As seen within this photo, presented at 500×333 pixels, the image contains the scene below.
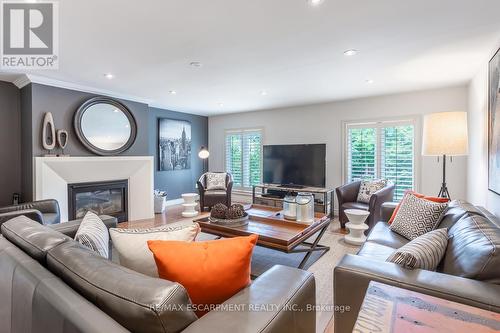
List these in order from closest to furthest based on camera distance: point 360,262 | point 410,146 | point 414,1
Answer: point 360,262
point 414,1
point 410,146

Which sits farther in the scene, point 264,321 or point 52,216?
point 52,216

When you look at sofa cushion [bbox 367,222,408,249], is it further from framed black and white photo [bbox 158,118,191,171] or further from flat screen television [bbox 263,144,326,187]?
framed black and white photo [bbox 158,118,191,171]

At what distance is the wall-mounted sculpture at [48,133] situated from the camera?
147 inches

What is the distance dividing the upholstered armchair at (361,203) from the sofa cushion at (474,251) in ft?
6.18

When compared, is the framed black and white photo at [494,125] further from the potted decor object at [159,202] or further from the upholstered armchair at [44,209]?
the potted decor object at [159,202]

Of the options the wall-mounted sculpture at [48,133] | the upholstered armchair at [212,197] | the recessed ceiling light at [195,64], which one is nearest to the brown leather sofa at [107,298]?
the recessed ceiling light at [195,64]

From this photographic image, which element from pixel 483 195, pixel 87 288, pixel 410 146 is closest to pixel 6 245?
pixel 87 288

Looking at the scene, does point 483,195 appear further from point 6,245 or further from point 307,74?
point 6,245

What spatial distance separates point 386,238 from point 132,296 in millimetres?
2192

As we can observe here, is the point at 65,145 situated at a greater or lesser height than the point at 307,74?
lesser

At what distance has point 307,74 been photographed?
352cm

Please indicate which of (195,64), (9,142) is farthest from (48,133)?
(195,64)

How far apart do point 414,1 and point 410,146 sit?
318 cm

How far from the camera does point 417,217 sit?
7.41 ft
